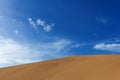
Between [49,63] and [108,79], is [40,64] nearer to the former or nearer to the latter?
[49,63]

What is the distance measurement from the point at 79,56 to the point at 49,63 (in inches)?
49.8

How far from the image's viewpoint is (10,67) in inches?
462

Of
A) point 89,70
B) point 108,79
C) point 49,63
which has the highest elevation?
point 49,63

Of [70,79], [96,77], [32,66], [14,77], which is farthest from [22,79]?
[96,77]

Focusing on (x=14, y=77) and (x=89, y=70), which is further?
(x=14, y=77)

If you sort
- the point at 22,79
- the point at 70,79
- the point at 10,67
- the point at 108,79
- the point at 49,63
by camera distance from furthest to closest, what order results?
the point at 10,67
the point at 49,63
the point at 22,79
the point at 70,79
the point at 108,79

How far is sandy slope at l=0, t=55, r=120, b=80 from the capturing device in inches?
325

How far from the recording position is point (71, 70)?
360 inches

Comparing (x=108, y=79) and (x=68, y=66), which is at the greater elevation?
(x=68, y=66)

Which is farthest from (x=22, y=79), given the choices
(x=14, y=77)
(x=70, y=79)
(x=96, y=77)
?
(x=96, y=77)

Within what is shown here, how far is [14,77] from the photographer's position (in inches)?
397

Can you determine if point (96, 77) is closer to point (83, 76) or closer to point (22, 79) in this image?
point (83, 76)

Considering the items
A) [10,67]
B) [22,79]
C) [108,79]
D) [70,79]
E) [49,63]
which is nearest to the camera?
[108,79]

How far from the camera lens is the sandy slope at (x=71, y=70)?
8262 millimetres
